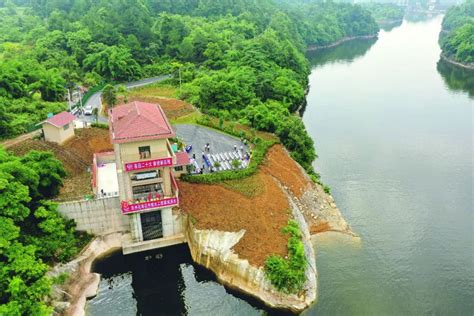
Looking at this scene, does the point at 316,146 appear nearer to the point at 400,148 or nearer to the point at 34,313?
the point at 400,148

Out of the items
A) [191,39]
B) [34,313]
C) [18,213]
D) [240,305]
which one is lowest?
[240,305]

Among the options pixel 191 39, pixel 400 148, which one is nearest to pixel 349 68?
pixel 191 39

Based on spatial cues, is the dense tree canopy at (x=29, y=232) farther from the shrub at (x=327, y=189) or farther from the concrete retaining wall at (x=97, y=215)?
the shrub at (x=327, y=189)

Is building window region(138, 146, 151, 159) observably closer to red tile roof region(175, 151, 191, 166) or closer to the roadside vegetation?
red tile roof region(175, 151, 191, 166)

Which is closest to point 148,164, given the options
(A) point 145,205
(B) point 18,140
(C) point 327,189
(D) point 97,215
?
(A) point 145,205

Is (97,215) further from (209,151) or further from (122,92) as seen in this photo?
(122,92)
